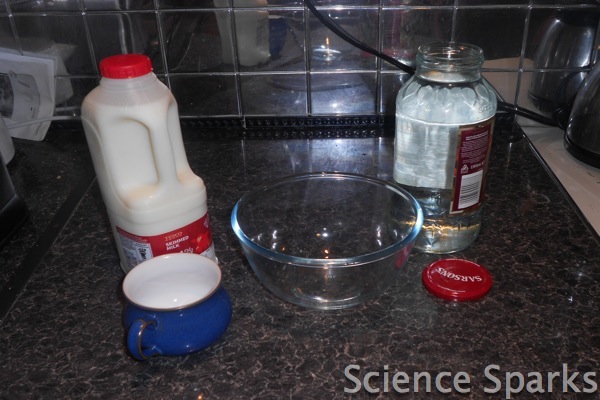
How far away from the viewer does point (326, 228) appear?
2.74 ft

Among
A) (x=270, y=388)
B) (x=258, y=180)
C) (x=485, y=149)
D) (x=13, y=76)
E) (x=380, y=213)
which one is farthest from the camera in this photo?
(x=13, y=76)

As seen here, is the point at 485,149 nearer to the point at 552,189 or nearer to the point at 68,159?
the point at 552,189

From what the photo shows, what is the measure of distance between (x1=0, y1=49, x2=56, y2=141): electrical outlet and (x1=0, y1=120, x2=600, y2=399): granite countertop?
0.25m

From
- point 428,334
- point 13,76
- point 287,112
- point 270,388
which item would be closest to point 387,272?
point 428,334

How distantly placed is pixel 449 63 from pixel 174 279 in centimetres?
40

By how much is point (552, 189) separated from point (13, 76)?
922 mm

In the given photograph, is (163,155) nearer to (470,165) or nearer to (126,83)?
(126,83)

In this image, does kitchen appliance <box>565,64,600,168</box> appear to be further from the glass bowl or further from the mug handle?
the mug handle

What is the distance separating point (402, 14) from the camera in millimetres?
1005

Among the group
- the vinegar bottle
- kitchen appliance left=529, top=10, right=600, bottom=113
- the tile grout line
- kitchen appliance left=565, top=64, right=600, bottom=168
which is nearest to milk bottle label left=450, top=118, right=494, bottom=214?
the vinegar bottle

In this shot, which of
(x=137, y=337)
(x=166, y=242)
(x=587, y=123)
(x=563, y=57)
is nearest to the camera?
(x=137, y=337)

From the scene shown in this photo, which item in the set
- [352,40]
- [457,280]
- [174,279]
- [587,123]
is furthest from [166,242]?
[587,123]

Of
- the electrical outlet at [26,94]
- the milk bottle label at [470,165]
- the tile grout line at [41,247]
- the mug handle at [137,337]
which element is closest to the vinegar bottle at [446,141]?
the milk bottle label at [470,165]

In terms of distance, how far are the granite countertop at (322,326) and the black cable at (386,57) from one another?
0.20 metres
